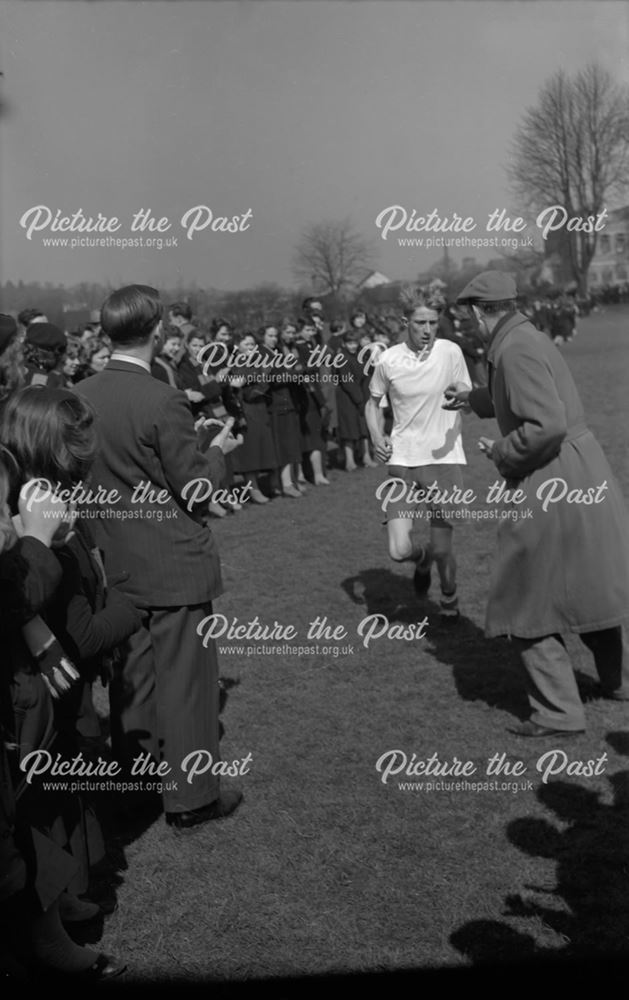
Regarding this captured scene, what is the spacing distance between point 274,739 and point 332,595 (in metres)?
2.60

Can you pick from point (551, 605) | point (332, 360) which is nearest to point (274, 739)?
point (551, 605)

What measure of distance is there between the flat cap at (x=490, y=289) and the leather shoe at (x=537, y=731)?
1.91 m

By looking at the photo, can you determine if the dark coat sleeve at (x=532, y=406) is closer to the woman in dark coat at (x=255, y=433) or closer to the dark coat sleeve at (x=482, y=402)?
the dark coat sleeve at (x=482, y=402)

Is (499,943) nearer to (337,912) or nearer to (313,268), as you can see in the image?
(337,912)

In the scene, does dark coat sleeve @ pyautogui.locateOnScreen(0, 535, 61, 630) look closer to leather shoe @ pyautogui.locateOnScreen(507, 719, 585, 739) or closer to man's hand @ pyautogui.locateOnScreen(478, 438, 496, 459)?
man's hand @ pyautogui.locateOnScreen(478, 438, 496, 459)

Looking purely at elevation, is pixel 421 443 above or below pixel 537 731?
above

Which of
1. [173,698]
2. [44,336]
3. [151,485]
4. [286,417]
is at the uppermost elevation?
[44,336]

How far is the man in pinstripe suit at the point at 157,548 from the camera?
3791 mm

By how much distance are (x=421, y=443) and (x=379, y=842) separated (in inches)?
115

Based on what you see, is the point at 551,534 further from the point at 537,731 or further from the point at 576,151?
the point at 576,151

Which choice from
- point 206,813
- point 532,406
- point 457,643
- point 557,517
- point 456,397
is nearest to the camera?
point 206,813

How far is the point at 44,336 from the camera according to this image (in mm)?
7133

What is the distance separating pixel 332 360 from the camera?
1252 centimetres

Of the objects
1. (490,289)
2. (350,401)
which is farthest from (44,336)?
(350,401)
